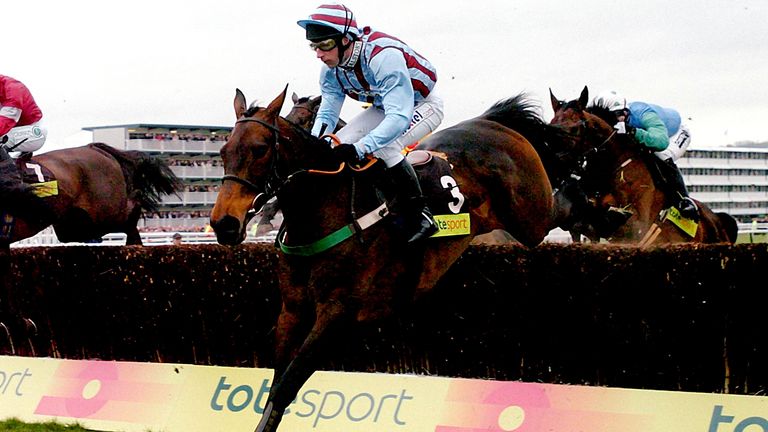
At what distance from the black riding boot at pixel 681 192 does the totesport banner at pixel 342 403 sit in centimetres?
357

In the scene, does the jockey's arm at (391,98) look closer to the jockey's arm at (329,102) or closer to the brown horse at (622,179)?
the jockey's arm at (329,102)

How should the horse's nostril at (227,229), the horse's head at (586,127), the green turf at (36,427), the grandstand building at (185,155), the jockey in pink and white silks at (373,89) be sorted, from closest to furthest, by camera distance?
the horse's nostril at (227,229) < the jockey in pink and white silks at (373,89) < the green turf at (36,427) < the horse's head at (586,127) < the grandstand building at (185,155)

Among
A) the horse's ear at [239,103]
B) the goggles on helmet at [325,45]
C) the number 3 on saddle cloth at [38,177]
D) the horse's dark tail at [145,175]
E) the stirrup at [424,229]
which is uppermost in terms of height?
the goggles on helmet at [325,45]

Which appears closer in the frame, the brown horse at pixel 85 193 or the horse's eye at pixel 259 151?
the horse's eye at pixel 259 151

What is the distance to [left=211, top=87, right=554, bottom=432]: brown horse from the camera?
167 inches

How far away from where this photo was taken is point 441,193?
5.14 meters

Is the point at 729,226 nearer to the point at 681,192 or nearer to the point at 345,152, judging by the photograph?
the point at 681,192

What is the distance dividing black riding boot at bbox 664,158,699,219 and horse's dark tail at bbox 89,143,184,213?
174 inches

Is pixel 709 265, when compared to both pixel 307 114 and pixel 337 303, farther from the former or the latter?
pixel 307 114

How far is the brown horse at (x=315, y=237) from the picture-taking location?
13.9 feet

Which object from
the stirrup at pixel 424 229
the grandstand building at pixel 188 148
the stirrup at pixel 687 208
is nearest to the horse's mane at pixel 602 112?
the stirrup at pixel 687 208

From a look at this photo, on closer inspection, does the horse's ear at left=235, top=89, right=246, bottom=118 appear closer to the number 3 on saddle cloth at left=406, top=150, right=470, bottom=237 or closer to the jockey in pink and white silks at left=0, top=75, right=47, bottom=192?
the number 3 on saddle cloth at left=406, top=150, right=470, bottom=237

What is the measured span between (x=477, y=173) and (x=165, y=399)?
220cm

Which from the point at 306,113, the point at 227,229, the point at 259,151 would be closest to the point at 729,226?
the point at 306,113
